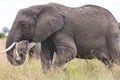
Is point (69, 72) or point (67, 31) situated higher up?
point (67, 31)

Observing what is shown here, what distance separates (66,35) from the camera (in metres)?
8.21

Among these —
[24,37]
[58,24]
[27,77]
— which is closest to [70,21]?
[58,24]

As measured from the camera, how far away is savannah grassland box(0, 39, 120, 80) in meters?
7.25

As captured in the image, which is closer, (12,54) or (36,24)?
(12,54)

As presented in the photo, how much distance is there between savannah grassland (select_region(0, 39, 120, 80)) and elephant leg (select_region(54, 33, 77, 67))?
0.21 m

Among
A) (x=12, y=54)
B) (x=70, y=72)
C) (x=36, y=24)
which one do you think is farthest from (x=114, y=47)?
(x=12, y=54)

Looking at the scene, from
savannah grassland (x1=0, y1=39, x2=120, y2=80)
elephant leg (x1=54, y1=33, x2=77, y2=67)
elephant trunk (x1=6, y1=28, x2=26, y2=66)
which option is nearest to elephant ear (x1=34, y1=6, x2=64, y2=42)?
elephant leg (x1=54, y1=33, x2=77, y2=67)

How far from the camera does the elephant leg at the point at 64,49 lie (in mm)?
8016

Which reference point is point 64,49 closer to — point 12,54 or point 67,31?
point 67,31

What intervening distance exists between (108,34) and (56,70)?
1.25 metres

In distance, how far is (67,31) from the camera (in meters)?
8.25

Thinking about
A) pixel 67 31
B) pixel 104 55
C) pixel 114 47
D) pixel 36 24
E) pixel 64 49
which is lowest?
pixel 104 55

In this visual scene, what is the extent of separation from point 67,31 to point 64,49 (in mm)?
362

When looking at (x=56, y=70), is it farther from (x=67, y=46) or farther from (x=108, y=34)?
(x=108, y=34)
